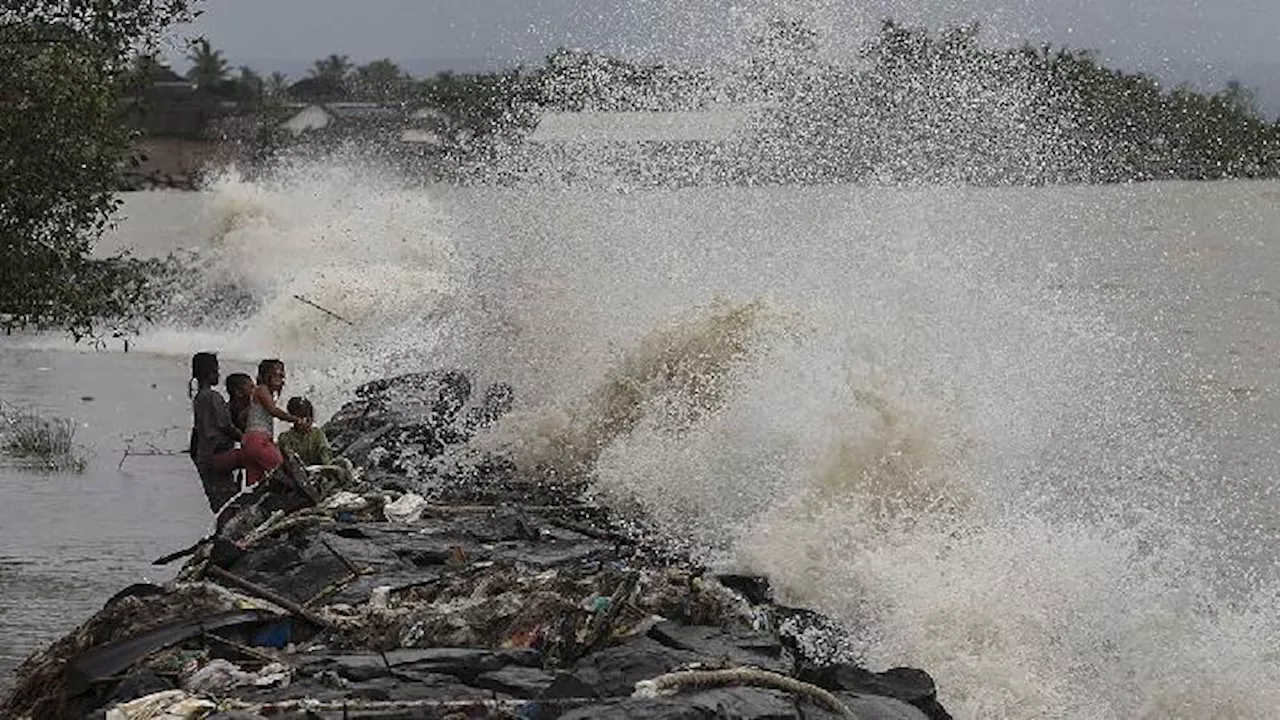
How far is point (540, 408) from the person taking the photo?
20656 millimetres

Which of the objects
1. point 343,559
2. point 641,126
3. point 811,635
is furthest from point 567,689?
point 641,126

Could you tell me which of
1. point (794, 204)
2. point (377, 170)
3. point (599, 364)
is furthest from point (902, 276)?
point (377, 170)

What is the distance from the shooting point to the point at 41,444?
26.2 metres

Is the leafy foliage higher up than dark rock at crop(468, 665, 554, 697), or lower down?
higher up

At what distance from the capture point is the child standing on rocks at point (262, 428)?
1428 cm

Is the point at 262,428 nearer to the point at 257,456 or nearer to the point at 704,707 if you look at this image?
the point at 257,456

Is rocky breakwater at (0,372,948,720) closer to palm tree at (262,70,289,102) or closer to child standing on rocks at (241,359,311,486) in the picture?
child standing on rocks at (241,359,311,486)

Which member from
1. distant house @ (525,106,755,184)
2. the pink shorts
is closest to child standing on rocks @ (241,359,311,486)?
the pink shorts

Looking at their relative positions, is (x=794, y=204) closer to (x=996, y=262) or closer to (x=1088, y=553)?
(x=996, y=262)

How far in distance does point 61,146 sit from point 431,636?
7.65 m

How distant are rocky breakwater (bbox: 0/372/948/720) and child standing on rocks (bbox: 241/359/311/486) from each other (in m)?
0.24


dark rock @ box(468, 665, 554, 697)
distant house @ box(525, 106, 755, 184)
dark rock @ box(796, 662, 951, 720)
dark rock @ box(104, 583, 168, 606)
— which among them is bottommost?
distant house @ box(525, 106, 755, 184)

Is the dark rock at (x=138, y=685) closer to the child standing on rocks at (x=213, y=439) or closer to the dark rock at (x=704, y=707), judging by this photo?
the dark rock at (x=704, y=707)

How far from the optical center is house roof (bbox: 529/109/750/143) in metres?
45.7
